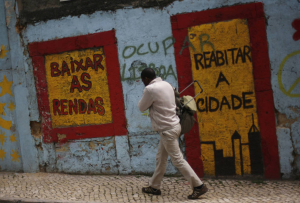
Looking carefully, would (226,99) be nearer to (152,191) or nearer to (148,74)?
(148,74)

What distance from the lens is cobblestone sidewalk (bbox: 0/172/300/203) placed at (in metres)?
4.78

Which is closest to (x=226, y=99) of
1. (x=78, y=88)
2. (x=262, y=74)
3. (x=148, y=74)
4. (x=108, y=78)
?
(x=262, y=74)

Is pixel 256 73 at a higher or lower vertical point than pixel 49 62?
lower

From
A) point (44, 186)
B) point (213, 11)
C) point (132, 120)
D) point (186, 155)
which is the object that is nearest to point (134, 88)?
point (132, 120)

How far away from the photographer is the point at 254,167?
5586mm

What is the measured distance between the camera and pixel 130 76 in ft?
20.1

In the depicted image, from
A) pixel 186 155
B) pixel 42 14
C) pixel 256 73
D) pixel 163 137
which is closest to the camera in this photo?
pixel 163 137

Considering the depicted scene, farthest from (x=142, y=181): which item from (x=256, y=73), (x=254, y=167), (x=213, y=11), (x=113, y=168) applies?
(x=213, y=11)

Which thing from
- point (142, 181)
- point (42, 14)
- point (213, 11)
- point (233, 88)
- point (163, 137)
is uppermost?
point (42, 14)

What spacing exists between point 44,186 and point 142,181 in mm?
1750

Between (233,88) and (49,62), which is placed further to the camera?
(49,62)

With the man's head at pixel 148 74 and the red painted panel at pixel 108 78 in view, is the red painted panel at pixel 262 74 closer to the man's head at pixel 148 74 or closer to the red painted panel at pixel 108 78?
the man's head at pixel 148 74

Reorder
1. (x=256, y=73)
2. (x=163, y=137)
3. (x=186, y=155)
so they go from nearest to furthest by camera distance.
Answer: (x=163, y=137)
(x=256, y=73)
(x=186, y=155)

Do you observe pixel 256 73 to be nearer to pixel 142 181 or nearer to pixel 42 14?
pixel 142 181
